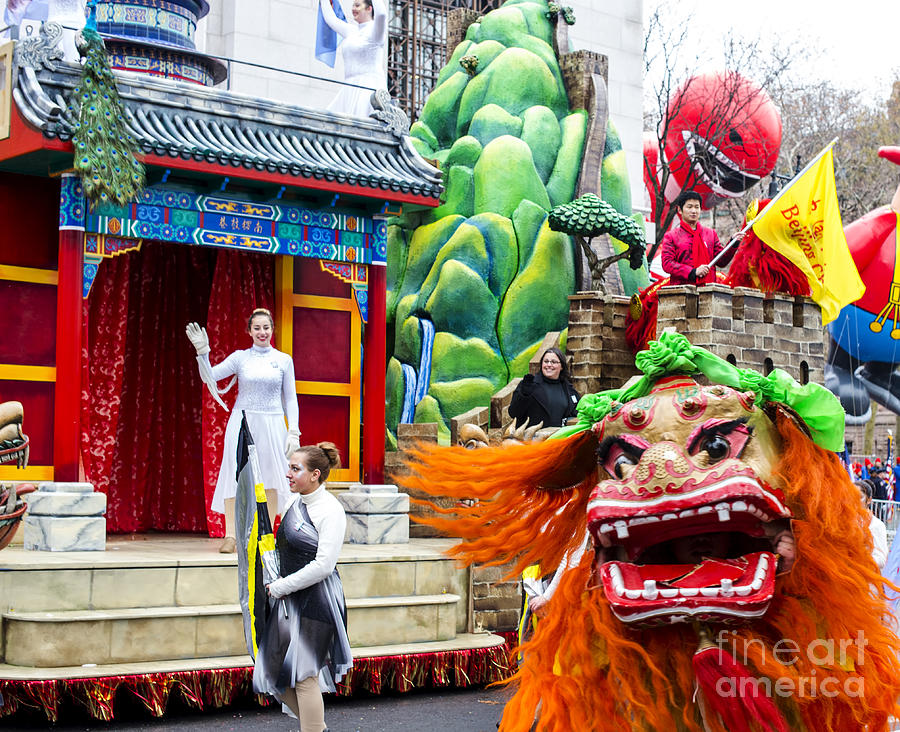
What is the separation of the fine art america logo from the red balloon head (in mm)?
15954

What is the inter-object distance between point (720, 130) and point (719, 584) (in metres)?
16.8

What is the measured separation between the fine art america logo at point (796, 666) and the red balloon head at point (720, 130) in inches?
628

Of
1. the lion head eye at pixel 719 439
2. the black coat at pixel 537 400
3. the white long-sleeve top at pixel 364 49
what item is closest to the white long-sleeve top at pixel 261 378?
the black coat at pixel 537 400

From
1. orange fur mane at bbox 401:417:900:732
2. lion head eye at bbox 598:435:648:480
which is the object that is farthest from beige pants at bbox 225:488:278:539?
lion head eye at bbox 598:435:648:480

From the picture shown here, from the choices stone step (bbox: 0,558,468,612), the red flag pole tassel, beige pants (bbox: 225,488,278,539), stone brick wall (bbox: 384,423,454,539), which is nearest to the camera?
the red flag pole tassel

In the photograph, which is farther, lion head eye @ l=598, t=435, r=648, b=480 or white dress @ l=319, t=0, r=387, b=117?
white dress @ l=319, t=0, r=387, b=117

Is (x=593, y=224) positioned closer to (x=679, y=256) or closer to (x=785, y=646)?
(x=679, y=256)

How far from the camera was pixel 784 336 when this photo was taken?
43.2 feet

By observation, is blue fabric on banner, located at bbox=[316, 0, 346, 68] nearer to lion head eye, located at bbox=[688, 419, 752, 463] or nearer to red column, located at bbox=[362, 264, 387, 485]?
red column, located at bbox=[362, 264, 387, 485]

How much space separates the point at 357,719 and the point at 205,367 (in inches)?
114

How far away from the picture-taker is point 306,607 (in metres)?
6.31

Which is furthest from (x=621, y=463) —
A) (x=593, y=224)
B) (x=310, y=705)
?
(x=593, y=224)

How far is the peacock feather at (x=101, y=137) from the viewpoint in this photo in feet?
31.4

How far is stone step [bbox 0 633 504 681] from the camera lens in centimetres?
737
